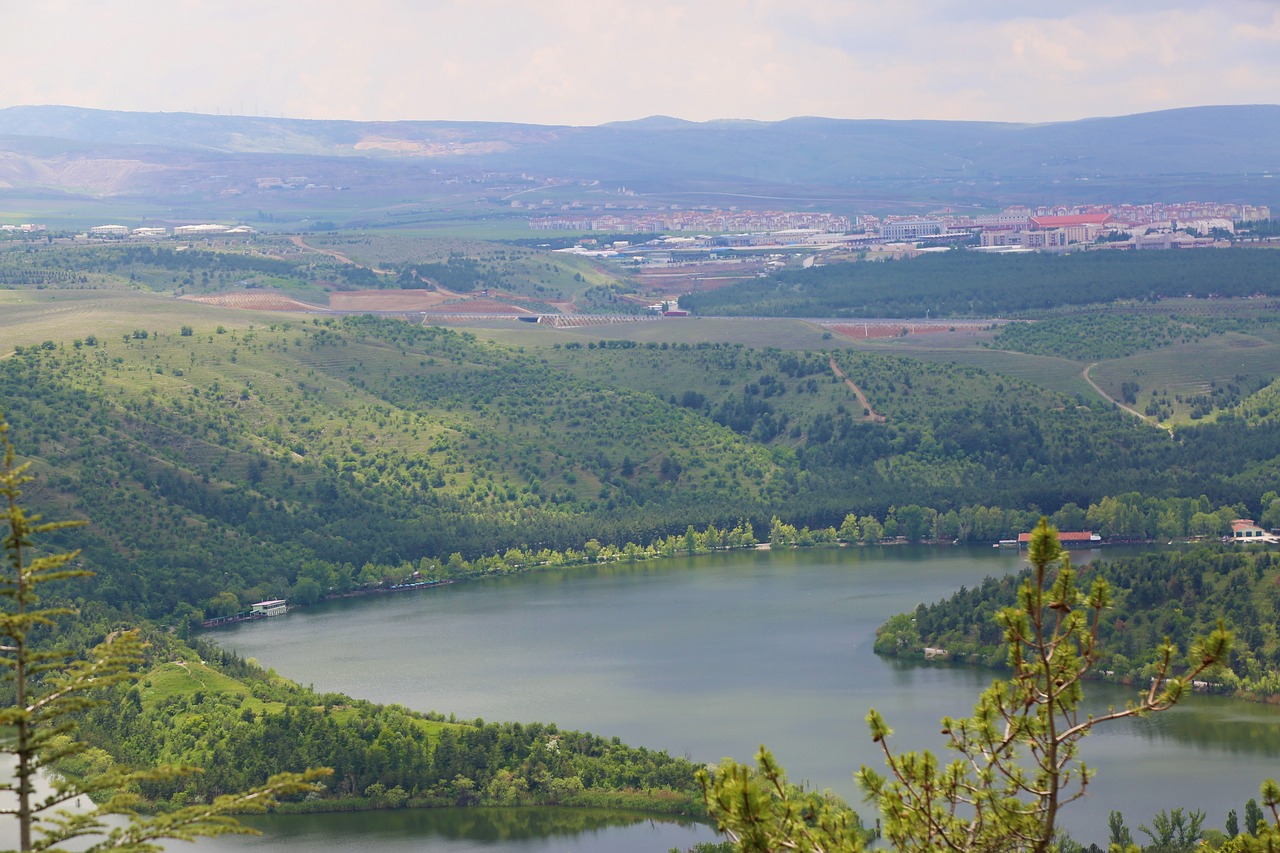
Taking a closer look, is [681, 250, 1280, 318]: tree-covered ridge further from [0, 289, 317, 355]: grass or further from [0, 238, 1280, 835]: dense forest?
[0, 289, 317, 355]: grass

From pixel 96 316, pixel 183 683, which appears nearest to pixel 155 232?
pixel 96 316

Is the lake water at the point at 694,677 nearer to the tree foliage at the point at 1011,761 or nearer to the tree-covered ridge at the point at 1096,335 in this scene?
the tree foliage at the point at 1011,761

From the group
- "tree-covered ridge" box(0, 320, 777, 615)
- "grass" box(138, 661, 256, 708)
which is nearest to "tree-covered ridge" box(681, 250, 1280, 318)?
"tree-covered ridge" box(0, 320, 777, 615)

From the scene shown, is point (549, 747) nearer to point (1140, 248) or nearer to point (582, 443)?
point (582, 443)

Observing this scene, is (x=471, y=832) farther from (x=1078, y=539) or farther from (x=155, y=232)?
(x=155, y=232)

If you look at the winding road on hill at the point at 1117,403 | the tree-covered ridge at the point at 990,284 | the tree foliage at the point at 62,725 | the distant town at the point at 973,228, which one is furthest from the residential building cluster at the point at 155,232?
the tree foliage at the point at 62,725

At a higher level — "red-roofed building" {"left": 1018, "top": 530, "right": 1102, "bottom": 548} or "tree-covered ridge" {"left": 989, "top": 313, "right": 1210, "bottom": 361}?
"tree-covered ridge" {"left": 989, "top": 313, "right": 1210, "bottom": 361}
